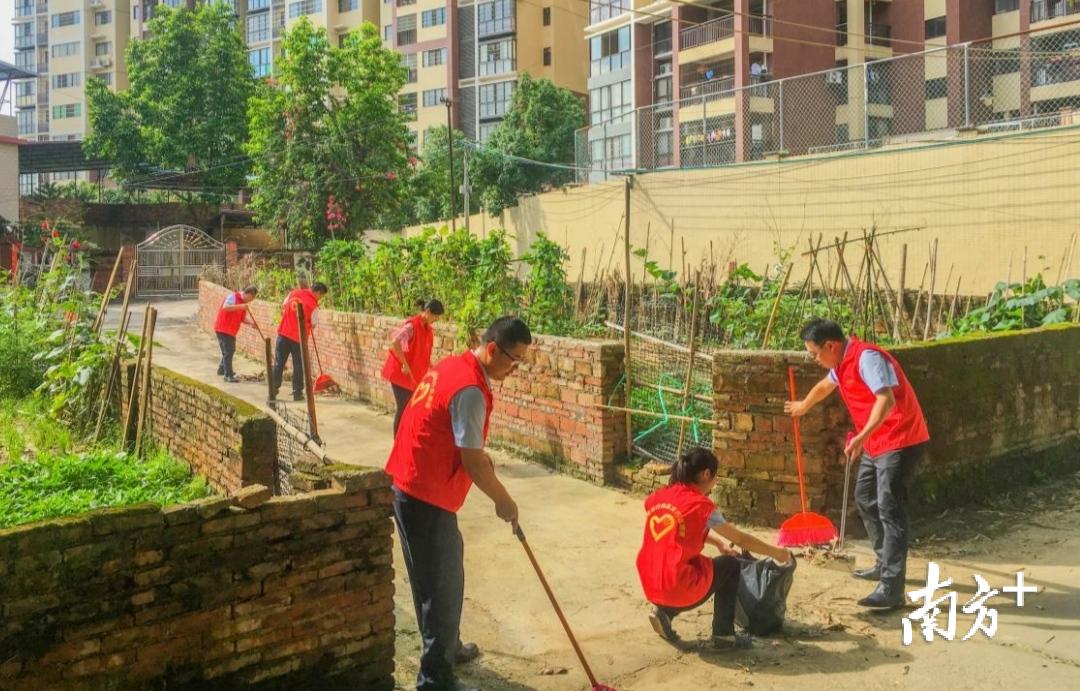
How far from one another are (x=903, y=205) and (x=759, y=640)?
12.4 m

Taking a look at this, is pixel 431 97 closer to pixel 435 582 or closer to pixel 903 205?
pixel 903 205

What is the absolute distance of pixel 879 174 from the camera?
16.5 metres

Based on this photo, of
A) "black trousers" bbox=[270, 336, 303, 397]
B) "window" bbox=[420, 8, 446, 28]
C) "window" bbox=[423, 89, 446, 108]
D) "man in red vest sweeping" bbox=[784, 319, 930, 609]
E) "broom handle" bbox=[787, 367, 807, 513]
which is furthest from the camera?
"window" bbox=[423, 89, 446, 108]

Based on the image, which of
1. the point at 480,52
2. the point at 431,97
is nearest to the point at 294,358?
the point at 480,52

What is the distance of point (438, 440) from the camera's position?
14.5 ft

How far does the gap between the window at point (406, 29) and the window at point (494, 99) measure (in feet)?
19.4

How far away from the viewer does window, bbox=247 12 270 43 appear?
62.5 meters

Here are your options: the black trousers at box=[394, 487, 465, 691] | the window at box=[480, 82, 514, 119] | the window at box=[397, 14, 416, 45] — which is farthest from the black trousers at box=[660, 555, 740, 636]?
the window at box=[397, 14, 416, 45]

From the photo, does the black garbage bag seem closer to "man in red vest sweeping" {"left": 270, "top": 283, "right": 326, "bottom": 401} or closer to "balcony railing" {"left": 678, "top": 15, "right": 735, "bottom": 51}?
"man in red vest sweeping" {"left": 270, "top": 283, "right": 326, "bottom": 401}

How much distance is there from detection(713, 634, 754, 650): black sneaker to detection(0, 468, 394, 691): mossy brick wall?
1630 mm

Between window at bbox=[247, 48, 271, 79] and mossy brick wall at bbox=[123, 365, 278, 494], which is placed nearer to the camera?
mossy brick wall at bbox=[123, 365, 278, 494]

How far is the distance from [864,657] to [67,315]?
10.1 meters

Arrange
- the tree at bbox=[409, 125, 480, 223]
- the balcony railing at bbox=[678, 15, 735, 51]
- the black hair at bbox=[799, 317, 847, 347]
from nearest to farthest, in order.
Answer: the black hair at bbox=[799, 317, 847, 347] → the balcony railing at bbox=[678, 15, 735, 51] → the tree at bbox=[409, 125, 480, 223]

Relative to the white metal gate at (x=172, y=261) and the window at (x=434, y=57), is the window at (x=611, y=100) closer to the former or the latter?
the window at (x=434, y=57)
